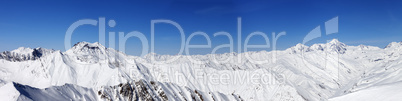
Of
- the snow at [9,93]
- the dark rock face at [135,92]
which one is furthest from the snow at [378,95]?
the dark rock face at [135,92]

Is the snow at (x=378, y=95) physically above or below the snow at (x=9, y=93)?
above

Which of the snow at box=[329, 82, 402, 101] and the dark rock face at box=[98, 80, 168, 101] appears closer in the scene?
the snow at box=[329, 82, 402, 101]

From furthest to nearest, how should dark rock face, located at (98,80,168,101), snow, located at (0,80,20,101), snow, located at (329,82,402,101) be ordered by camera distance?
dark rock face, located at (98,80,168,101) < snow, located at (0,80,20,101) < snow, located at (329,82,402,101)

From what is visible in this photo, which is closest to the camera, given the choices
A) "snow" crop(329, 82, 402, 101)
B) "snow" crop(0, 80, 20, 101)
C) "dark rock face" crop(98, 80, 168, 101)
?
"snow" crop(329, 82, 402, 101)

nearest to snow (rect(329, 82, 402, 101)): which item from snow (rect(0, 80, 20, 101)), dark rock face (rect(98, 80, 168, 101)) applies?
snow (rect(0, 80, 20, 101))

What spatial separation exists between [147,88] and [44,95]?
259 ft

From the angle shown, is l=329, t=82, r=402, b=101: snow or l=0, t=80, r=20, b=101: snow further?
l=0, t=80, r=20, b=101: snow

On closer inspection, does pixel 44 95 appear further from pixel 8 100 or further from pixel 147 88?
pixel 147 88

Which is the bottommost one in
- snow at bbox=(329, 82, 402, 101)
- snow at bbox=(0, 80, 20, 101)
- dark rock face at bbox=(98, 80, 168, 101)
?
dark rock face at bbox=(98, 80, 168, 101)

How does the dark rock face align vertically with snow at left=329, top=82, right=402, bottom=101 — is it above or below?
below

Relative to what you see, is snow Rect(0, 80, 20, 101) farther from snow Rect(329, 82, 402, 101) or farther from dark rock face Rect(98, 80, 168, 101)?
snow Rect(329, 82, 402, 101)

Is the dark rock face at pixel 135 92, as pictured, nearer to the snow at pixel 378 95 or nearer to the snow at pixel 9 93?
the snow at pixel 9 93

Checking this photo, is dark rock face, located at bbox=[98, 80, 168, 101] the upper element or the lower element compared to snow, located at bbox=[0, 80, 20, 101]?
lower

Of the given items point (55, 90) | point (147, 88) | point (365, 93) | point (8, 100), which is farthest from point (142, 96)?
point (365, 93)
